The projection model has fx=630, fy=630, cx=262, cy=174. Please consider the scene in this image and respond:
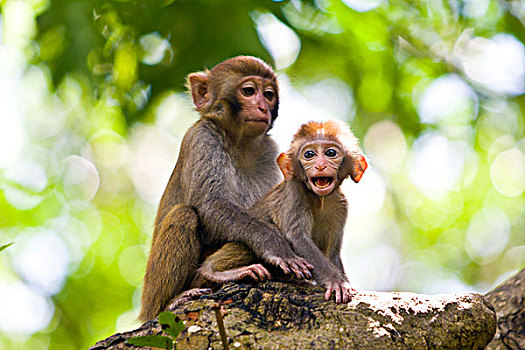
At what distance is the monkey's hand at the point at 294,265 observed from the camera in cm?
546

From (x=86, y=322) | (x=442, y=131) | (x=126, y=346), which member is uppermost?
(x=442, y=131)

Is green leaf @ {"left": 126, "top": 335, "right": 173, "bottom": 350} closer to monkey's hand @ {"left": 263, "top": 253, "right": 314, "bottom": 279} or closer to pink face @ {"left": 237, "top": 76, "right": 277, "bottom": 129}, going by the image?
monkey's hand @ {"left": 263, "top": 253, "right": 314, "bottom": 279}

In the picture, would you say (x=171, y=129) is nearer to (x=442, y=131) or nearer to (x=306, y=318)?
(x=442, y=131)

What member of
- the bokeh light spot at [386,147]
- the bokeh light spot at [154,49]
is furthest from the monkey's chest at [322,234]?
the bokeh light spot at [386,147]

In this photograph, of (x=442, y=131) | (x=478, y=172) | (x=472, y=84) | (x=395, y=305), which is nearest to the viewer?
(x=395, y=305)

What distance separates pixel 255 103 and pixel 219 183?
1.01 meters

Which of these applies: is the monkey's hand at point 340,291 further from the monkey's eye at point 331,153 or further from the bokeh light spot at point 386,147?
the bokeh light spot at point 386,147

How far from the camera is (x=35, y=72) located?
10156mm

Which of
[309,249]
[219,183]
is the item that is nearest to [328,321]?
[309,249]

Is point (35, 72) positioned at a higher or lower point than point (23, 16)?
lower

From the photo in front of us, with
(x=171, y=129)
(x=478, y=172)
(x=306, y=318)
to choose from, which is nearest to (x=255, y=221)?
(x=306, y=318)

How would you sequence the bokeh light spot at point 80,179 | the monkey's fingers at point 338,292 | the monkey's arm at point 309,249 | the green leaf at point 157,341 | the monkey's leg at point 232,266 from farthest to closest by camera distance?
the bokeh light spot at point 80,179 → the monkey's leg at point 232,266 → the monkey's arm at point 309,249 → the monkey's fingers at point 338,292 → the green leaf at point 157,341

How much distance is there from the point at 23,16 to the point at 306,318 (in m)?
7.11

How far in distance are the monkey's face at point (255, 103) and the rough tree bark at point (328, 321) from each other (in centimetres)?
233
